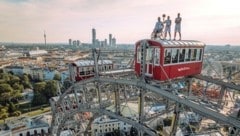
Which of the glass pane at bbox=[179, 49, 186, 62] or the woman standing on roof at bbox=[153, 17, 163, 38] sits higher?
the woman standing on roof at bbox=[153, 17, 163, 38]

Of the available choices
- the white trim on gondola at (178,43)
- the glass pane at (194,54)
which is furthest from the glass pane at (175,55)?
the glass pane at (194,54)

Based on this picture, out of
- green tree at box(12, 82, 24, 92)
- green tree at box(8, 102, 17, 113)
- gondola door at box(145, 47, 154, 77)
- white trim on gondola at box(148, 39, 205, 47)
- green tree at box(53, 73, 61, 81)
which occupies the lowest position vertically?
green tree at box(8, 102, 17, 113)

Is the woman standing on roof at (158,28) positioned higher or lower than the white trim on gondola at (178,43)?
higher

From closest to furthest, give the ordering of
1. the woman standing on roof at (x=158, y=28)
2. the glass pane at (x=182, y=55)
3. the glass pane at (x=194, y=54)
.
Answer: the glass pane at (x=182, y=55) → the glass pane at (x=194, y=54) → the woman standing on roof at (x=158, y=28)

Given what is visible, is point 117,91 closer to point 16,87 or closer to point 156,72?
point 156,72

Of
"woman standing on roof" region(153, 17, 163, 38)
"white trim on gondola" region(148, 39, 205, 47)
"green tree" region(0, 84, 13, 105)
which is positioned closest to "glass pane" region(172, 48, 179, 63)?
A: "white trim on gondola" region(148, 39, 205, 47)

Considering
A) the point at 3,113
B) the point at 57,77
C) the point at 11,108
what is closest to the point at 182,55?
the point at 3,113

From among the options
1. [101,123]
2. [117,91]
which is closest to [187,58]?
[117,91]

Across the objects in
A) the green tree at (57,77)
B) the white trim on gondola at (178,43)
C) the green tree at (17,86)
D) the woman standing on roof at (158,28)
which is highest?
the woman standing on roof at (158,28)

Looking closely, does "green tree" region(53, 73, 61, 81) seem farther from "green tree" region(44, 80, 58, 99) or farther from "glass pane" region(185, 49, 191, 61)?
"glass pane" region(185, 49, 191, 61)

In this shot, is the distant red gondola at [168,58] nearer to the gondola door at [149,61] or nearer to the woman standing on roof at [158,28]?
the gondola door at [149,61]

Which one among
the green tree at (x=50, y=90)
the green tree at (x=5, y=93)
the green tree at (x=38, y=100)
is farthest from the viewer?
the green tree at (x=50, y=90)

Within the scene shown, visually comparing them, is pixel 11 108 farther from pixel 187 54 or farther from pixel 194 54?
pixel 187 54
